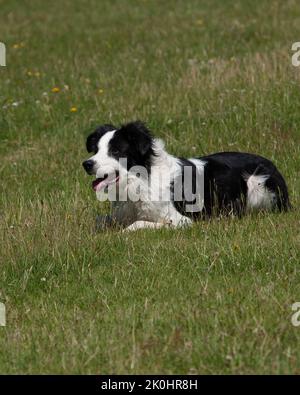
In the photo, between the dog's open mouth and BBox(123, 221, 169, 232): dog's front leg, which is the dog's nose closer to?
the dog's open mouth

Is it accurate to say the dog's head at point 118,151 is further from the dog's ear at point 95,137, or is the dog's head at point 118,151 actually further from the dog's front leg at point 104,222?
the dog's front leg at point 104,222

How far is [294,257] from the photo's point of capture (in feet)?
19.5

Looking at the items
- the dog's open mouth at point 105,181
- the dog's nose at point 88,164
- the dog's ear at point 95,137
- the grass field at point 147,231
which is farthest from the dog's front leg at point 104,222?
the dog's ear at point 95,137

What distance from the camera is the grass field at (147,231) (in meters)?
4.92

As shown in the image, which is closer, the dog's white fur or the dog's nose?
the dog's nose

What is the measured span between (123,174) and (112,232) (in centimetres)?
68

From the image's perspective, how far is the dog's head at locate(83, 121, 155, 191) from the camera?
24.1 ft

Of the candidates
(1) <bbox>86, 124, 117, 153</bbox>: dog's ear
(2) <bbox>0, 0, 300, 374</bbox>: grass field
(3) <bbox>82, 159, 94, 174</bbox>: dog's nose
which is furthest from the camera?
(1) <bbox>86, 124, 117, 153</bbox>: dog's ear

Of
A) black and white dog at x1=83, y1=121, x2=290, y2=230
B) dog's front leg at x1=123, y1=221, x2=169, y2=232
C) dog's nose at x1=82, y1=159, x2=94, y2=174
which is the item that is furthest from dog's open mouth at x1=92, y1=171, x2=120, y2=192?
dog's front leg at x1=123, y1=221, x2=169, y2=232

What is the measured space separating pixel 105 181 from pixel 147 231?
0.65m

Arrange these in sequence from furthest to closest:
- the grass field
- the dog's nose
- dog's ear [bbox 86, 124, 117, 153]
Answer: dog's ear [bbox 86, 124, 117, 153] < the dog's nose < the grass field

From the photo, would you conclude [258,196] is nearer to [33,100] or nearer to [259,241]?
[259,241]

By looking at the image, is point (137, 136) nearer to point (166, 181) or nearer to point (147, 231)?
point (166, 181)

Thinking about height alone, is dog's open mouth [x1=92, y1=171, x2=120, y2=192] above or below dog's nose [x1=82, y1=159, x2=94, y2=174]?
below
